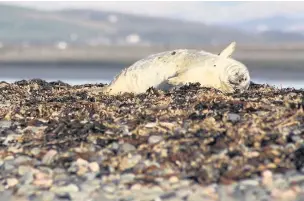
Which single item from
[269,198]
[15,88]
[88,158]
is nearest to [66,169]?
[88,158]

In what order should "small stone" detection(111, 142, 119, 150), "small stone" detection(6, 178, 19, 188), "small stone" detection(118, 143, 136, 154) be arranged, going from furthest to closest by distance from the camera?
"small stone" detection(111, 142, 119, 150), "small stone" detection(118, 143, 136, 154), "small stone" detection(6, 178, 19, 188)

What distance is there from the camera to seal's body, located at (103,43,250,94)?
11.4m

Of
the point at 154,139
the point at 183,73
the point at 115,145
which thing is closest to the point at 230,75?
the point at 183,73

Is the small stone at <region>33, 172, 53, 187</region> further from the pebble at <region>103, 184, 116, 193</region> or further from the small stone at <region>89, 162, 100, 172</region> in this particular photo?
the pebble at <region>103, 184, 116, 193</region>

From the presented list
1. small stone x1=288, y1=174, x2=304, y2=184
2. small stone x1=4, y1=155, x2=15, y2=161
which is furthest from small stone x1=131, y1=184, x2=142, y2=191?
small stone x1=4, y1=155, x2=15, y2=161

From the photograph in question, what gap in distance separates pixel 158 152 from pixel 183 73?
4653 mm

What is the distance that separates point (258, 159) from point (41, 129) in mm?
2568

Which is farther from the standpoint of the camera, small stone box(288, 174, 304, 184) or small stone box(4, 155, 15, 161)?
small stone box(4, 155, 15, 161)

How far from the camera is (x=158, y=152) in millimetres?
6941

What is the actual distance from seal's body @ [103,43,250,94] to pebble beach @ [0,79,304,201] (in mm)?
2187

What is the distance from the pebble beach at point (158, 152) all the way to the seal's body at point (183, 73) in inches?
86.1

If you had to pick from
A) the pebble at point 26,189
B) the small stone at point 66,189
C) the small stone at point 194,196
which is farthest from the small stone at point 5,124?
the small stone at point 194,196

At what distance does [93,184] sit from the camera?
640cm

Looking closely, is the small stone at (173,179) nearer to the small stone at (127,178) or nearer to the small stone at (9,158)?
the small stone at (127,178)
